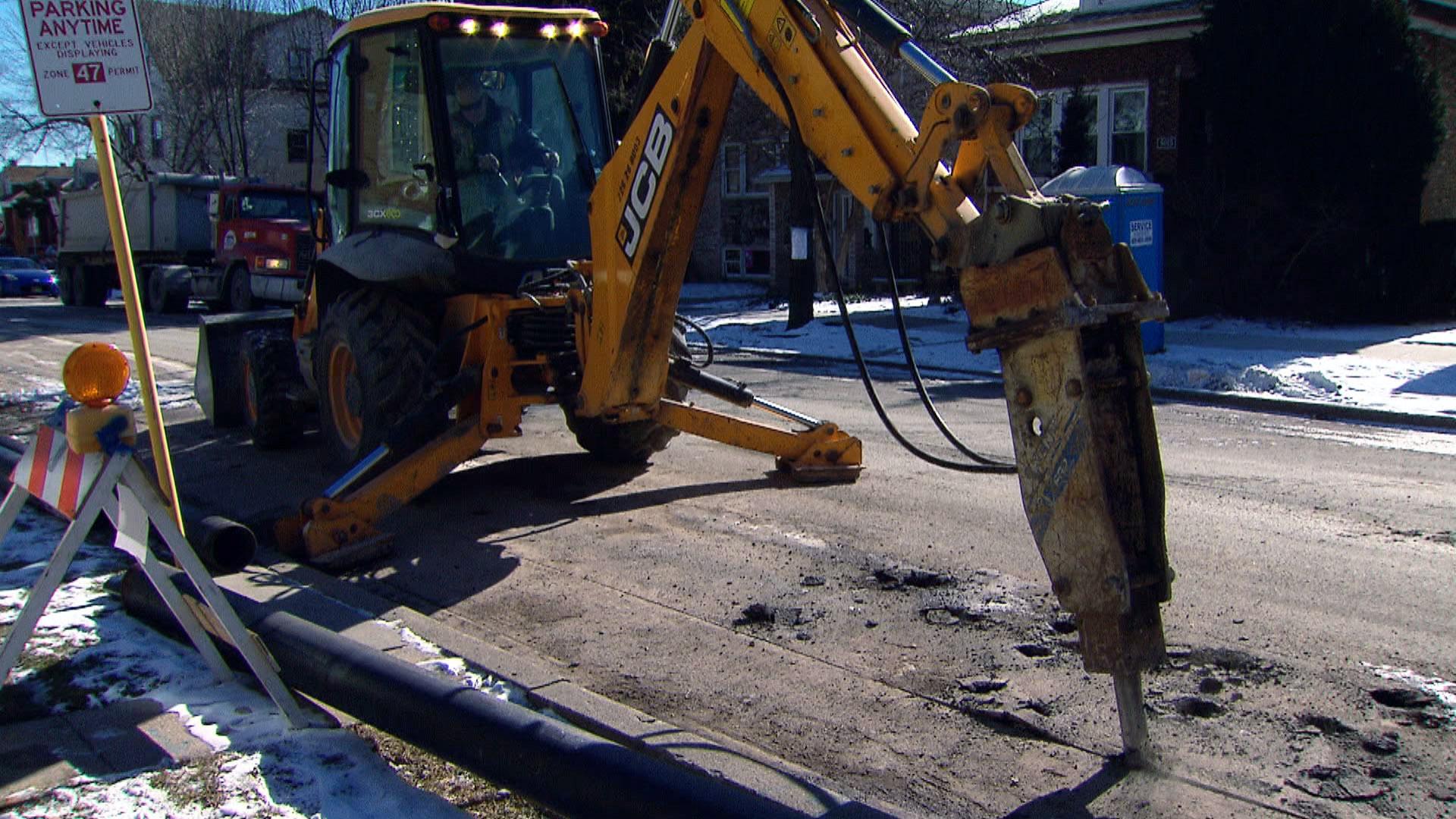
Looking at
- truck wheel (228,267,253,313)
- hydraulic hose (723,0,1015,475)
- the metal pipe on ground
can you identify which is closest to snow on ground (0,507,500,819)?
the metal pipe on ground

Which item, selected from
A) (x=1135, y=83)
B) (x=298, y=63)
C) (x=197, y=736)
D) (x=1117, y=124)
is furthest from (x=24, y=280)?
(x=197, y=736)

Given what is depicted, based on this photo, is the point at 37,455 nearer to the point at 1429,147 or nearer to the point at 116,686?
the point at 116,686

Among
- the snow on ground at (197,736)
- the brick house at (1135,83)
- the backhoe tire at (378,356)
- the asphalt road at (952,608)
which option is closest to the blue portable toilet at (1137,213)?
the brick house at (1135,83)

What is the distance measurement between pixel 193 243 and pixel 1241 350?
75.8 feet

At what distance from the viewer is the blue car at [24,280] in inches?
1566

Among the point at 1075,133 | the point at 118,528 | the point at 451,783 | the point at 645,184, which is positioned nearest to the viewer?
the point at 451,783

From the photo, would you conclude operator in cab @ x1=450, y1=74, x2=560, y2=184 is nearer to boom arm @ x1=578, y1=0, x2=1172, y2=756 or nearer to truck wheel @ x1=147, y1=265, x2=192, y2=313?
boom arm @ x1=578, y1=0, x2=1172, y2=756

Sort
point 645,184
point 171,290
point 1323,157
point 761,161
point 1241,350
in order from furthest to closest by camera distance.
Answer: point 761,161 < point 171,290 < point 1323,157 < point 1241,350 < point 645,184

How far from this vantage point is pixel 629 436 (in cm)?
880

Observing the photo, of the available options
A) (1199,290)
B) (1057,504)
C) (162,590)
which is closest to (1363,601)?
(1057,504)

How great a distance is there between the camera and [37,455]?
4.83 meters

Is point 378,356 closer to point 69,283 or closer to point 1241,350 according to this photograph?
point 1241,350

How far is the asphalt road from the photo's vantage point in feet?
13.6

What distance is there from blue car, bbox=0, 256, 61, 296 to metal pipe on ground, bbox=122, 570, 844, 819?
39.7 meters
